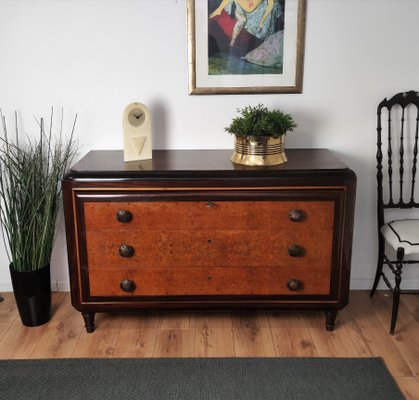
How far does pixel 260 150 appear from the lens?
7.50 feet

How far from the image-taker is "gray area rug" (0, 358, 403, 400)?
2029 millimetres

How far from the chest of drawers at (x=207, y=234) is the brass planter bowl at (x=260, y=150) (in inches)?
2.5

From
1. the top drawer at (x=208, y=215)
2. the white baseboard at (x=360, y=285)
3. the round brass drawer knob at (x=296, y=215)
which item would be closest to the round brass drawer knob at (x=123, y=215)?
the top drawer at (x=208, y=215)

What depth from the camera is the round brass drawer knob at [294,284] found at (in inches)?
93.1

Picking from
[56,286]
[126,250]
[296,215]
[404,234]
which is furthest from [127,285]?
[404,234]

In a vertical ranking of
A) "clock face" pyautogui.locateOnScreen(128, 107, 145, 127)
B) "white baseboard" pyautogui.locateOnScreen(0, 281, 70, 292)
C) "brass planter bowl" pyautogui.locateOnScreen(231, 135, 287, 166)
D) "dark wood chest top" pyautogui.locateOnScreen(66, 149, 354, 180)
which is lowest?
Answer: "white baseboard" pyautogui.locateOnScreen(0, 281, 70, 292)

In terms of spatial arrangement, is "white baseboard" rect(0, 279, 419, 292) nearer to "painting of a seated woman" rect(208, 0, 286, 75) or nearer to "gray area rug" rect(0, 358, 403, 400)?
"gray area rug" rect(0, 358, 403, 400)

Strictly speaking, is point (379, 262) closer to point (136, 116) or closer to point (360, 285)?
point (360, 285)

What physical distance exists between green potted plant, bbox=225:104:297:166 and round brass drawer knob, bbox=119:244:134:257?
0.66 metres

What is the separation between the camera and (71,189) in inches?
88.2

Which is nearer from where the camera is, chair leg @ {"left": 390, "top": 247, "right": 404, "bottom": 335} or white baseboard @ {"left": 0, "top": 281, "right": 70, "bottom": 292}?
chair leg @ {"left": 390, "top": 247, "right": 404, "bottom": 335}

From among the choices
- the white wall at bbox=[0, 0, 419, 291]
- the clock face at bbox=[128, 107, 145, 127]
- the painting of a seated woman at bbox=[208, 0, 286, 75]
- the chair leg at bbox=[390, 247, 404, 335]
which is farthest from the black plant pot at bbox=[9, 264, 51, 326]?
the chair leg at bbox=[390, 247, 404, 335]

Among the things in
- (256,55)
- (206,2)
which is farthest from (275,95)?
(206,2)

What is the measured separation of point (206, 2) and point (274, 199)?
1.08 m
